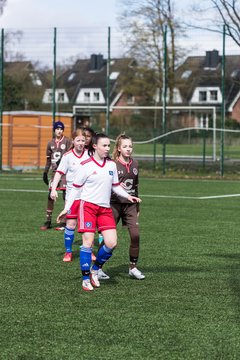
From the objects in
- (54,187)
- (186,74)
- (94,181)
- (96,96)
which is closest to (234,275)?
(94,181)

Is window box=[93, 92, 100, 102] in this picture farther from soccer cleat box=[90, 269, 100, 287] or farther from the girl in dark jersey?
soccer cleat box=[90, 269, 100, 287]

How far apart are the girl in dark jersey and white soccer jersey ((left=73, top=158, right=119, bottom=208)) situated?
618 millimetres

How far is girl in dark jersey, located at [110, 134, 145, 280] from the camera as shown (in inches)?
367

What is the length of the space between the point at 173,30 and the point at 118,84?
2317 centimetres

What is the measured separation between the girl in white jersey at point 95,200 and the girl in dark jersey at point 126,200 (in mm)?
550

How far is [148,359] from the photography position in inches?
227

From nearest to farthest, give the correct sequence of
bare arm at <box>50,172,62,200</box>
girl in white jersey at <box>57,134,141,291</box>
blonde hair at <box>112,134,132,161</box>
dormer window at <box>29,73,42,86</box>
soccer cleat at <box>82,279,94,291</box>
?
soccer cleat at <box>82,279,94,291</box>, girl in white jersey at <box>57,134,141,291</box>, blonde hair at <box>112,134,132,161</box>, bare arm at <box>50,172,62,200</box>, dormer window at <box>29,73,42,86</box>

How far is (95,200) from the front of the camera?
28.5 ft

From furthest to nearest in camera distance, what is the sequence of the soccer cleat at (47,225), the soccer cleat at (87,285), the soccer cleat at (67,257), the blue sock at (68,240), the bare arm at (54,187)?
the soccer cleat at (47,225) → the bare arm at (54,187) → the blue sock at (68,240) → the soccer cleat at (67,257) → the soccer cleat at (87,285)

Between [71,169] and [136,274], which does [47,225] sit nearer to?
[71,169]

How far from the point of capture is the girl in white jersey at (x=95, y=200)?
8641mm

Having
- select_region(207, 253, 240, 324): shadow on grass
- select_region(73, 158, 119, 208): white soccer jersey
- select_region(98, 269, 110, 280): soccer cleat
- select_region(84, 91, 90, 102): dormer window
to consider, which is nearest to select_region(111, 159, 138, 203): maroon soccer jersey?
select_region(73, 158, 119, 208): white soccer jersey

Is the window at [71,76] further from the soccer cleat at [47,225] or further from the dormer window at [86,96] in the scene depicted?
the soccer cleat at [47,225]

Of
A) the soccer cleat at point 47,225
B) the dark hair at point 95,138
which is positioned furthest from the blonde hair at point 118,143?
the soccer cleat at point 47,225
